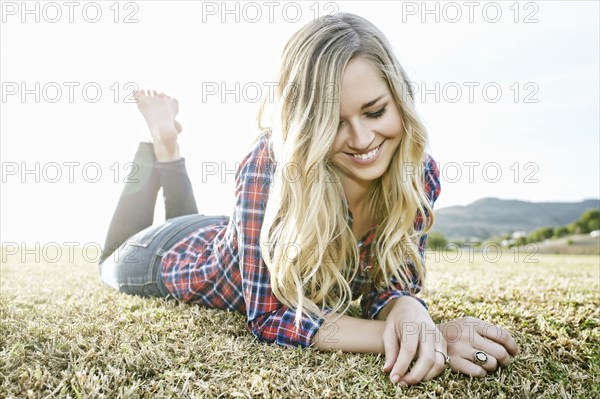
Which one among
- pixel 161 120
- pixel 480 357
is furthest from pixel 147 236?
pixel 480 357

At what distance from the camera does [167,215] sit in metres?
4.21

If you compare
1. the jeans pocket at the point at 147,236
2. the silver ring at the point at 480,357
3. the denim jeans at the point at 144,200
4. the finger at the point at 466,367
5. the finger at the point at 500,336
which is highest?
the denim jeans at the point at 144,200

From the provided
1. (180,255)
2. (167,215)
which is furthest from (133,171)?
(180,255)

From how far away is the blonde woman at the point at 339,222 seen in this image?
7.11 feet

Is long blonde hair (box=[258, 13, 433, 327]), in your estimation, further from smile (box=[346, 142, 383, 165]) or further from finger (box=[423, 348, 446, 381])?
finger (box=[423, 348, 446, 381])

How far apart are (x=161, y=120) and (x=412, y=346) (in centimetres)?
300

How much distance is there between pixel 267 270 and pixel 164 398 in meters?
0.79

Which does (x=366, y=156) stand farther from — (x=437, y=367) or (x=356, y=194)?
(x=437, y=367)

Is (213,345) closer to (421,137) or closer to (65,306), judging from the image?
(65,306)

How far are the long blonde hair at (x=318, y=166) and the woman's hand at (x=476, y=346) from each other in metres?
0.52

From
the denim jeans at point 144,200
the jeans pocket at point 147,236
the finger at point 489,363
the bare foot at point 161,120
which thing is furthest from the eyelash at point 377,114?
the bare foot at point 161,120

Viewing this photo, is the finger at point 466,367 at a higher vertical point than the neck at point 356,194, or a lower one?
lower

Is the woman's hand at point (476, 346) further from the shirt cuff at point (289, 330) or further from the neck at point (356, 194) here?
the neck at point (356, 194)

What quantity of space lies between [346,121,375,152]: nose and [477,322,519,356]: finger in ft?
3.17
